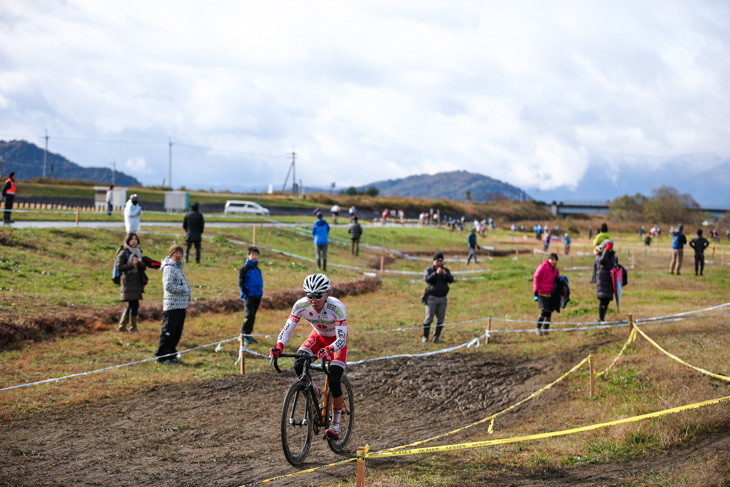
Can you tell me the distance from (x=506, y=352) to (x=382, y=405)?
5.59 m

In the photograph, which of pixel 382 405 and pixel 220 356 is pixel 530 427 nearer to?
pixel 382 405

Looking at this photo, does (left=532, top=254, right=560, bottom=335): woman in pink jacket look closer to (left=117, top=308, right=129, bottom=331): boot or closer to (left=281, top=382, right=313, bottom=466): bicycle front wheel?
(left=281, top=382, right=313, bottom=466): bicycle front wheel

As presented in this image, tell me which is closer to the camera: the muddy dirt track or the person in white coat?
the muddy dirt track

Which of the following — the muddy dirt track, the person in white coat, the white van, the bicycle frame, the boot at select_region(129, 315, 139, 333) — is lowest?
the muddy dirt track

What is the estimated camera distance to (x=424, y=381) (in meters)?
12.2

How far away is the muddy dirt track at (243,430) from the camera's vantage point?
6848mm

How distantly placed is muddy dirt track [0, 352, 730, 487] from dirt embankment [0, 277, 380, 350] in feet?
13.9

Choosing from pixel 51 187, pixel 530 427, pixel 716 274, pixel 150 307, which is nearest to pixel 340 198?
pixel 51 187

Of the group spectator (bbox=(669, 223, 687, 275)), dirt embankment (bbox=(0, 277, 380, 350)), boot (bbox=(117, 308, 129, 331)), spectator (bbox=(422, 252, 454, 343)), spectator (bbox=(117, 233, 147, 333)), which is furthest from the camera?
spectator (bbox=(669, 223, 687, 275))

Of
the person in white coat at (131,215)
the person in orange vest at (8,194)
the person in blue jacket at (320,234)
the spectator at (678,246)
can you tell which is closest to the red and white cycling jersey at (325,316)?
the person in white coat at (131,215)

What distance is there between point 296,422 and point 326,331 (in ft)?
4.07

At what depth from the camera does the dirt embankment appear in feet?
41.1

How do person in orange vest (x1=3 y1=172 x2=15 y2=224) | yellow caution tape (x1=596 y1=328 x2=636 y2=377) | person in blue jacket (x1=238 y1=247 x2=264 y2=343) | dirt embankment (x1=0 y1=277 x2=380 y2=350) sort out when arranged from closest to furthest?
yellow caution tape (x1=596 y1=328 x2=636 y2=377), dirt embankment (x1=0 y1=277 x2=380 y2=350), person in blue jacket (x1=238 y1=247 x2=264 y2=343), person in orange vest (x1=3 y1=172 x2=15 y2=224)

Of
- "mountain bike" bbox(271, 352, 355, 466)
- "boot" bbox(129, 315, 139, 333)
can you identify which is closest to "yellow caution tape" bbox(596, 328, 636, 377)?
"mountain bike" bbox(271, 352, 355, 466)
